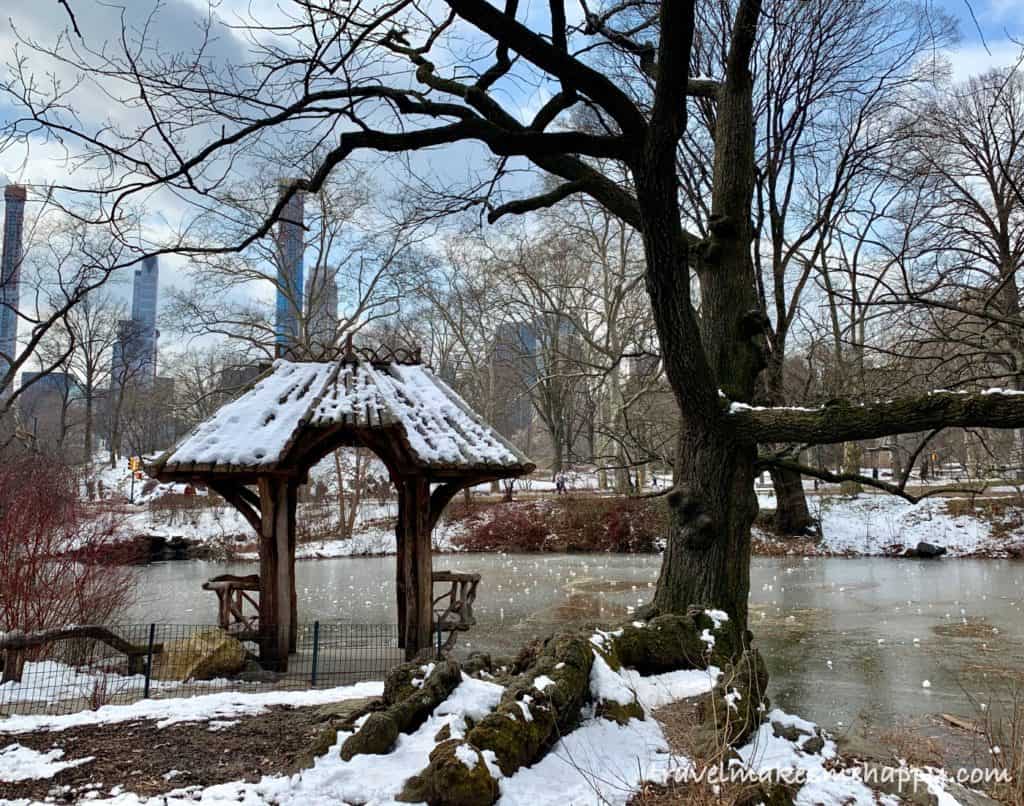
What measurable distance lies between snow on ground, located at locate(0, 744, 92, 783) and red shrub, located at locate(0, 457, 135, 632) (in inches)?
204

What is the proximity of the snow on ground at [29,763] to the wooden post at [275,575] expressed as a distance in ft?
14.2

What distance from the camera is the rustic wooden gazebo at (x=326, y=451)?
820cm

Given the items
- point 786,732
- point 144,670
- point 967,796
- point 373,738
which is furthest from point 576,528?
point 373,738

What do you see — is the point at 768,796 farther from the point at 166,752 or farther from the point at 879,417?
the point at 166,752

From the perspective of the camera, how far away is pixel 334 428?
8.38 meters

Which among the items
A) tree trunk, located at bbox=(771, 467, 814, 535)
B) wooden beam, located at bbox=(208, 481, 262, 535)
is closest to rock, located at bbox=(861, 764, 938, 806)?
wooden beam, located at bbox=(208, 481, 262, 535)

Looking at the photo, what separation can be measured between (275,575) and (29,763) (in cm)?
478

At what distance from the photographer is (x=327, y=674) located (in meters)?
8.26

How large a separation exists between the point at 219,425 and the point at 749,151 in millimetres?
6496

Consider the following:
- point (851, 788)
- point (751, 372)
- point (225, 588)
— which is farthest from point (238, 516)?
point (851, 788)

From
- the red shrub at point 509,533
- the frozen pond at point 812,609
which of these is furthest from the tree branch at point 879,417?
the red shrub at point 509,533

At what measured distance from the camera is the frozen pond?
27.7 feet

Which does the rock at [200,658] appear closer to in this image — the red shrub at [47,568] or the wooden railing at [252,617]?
the wooden railing at [252,617]

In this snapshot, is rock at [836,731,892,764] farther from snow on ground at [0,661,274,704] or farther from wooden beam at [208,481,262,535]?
wooden beam at [208,481,262,535]
